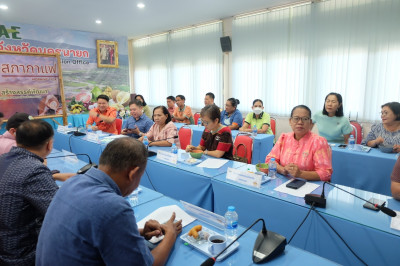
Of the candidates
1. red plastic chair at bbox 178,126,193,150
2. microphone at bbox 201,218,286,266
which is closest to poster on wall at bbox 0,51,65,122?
red plastic chair at bbox 178,126,193,150

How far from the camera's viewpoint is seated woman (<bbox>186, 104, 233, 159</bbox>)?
2.61 m

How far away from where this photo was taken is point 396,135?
3014mm

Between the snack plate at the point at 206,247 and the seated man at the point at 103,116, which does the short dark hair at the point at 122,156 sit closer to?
the snack plate at the point at 206,247

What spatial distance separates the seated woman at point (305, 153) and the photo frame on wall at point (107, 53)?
678 centimetres

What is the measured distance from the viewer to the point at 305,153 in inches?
80.1

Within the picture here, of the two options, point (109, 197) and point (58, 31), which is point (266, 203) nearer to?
point (109, 197)

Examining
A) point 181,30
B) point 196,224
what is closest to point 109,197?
point 196,224

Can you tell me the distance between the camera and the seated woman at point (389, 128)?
2979 millimetres

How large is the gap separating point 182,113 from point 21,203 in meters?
4.79

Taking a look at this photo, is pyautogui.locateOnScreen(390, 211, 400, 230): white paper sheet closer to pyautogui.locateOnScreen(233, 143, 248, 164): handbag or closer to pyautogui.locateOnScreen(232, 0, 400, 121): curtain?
pyautogui.locateOnScreen(233, 143, 248, 164): handbag

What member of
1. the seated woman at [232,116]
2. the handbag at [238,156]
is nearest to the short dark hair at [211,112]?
the handbag at [238,156]

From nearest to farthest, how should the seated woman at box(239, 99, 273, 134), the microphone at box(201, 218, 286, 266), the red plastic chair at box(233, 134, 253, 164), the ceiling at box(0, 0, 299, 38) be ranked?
1. the microphone at box(201, 218, 286, 266)
2. the red plastic chair at box(233, 134, 253, 164)
3. the seated woman at box(239, 99, 273, 134)
4. the ceiling at box(0, 0, 299, 38)

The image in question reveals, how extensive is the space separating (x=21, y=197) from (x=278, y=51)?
5150 millimetres

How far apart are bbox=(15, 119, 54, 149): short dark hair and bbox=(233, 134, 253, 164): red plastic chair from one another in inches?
72.1
